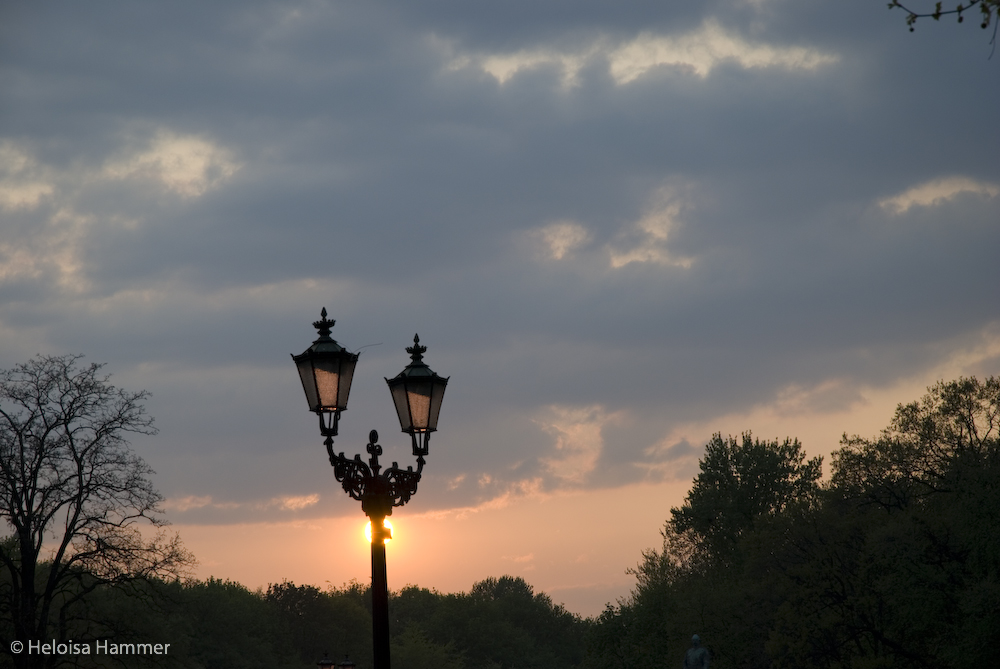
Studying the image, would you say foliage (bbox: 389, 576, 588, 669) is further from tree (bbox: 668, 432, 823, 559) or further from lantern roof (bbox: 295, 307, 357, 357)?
lantern roof (bbox: 295, 307, 357, 357)

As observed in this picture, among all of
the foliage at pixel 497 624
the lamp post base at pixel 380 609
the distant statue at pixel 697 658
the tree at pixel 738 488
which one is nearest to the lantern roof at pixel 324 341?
the lamp post base at pixel 380 609

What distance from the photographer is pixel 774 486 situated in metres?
71.1

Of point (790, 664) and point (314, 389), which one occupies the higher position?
point (314, 389)

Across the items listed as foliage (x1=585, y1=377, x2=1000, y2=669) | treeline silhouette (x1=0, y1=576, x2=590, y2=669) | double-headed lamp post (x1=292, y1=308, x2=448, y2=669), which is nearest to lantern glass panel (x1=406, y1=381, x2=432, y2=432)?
double-headed lamp post (x1=292, y1=308, x2=448, y2=669)

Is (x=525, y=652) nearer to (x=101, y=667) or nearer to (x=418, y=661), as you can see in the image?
(x=418, y=661)

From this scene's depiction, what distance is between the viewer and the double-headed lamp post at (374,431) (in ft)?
33.3

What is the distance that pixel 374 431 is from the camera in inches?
440

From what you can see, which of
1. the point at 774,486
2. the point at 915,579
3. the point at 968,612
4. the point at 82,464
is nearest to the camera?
the point at 82,464

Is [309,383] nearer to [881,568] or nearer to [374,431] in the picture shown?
[374,431]

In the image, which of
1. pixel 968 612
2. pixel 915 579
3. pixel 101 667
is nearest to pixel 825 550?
pixel 915 579

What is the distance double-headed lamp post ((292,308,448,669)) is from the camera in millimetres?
10158

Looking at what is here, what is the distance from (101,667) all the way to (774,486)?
48.3 meters

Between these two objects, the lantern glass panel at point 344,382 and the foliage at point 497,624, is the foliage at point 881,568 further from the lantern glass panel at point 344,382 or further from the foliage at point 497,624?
the foliage at point 497,624

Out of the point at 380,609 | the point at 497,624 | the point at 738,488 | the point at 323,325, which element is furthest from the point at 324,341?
the point at 497,624
